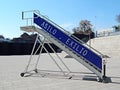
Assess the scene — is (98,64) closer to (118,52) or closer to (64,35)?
(64,35)

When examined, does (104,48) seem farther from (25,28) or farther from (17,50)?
(17,50)

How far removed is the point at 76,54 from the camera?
39.3 feet

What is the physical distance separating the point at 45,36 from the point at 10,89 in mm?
4301

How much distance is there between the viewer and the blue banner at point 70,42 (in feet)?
38.0

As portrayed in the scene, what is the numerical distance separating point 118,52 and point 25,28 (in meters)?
20.8

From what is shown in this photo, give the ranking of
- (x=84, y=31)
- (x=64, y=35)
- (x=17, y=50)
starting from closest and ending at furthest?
(x=64, y=35), (x=17, y=50), (x=84, y=31)

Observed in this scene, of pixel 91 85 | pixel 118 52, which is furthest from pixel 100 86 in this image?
pixel 118 52

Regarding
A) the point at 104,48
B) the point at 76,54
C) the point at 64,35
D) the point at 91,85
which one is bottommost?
the point at 104,48

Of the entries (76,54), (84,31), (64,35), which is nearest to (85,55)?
(76,54)

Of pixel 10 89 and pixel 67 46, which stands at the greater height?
pixel 67 46

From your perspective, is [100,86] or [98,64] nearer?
[100,86]

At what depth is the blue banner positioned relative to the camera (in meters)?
11.6

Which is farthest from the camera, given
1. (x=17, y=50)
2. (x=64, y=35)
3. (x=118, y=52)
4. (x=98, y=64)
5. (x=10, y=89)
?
(x=17, y=50)

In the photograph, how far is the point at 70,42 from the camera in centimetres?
1209
